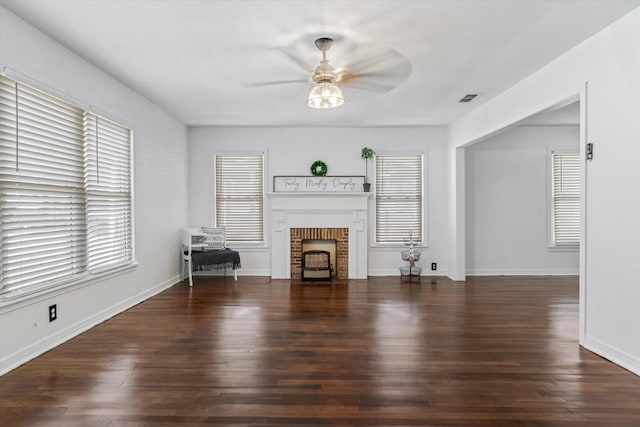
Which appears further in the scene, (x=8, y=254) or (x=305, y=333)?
(x=305, y=333)

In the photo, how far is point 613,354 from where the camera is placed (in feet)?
9.67

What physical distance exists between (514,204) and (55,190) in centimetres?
672

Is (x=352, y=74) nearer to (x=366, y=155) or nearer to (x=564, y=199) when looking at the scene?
(x=366, y=155)

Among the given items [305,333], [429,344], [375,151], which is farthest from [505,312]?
[375,151]

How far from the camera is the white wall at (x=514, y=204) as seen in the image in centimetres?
672

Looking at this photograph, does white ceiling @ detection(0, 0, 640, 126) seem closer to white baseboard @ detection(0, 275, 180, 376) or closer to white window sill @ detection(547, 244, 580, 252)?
white baseboard @ detection(0, 275, 180, 376)

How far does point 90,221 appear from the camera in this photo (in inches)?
153

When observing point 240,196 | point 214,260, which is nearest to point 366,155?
point 240,196

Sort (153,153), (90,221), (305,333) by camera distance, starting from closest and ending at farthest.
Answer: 1. (305,333)
2. (90,221)
3. (153,153)

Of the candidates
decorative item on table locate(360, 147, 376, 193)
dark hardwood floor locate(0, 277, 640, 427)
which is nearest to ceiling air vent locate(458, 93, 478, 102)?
decorative item on table locate(360, 147, 376, 193)

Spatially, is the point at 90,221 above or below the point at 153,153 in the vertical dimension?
below

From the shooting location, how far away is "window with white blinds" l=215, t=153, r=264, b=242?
6867 mm

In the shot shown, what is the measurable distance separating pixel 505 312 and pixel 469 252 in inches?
98.4

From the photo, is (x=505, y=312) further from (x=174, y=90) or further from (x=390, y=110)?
(x=174, y=90)
